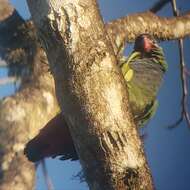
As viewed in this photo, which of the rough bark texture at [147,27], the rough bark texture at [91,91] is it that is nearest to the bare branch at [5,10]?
the rough bark texture at [147,27]

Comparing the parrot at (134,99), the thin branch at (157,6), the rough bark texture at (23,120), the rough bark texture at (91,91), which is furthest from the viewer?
→ the thin branch at (157,6)

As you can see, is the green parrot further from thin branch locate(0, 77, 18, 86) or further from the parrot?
thin branch locate(0, 77, 18, 86)

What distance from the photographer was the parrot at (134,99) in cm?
86

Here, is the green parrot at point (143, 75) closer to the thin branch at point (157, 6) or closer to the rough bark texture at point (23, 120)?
the rough bark texture at point (23, 120)

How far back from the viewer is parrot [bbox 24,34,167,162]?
0.86 metres

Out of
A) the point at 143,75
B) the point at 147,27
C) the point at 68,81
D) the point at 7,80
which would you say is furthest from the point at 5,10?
the point at 68,81

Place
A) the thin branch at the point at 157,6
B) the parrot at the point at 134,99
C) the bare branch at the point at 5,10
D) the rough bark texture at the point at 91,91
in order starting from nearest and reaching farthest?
the rough bark texture at the point at 91,91, the parrot at the point at 134,99, the bare branch at the point at 5,10, the thin branch at the point at 157,6

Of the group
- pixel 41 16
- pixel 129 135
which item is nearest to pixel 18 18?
pixel 41 16

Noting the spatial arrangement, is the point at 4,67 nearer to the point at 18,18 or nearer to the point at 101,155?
the point at 18,18

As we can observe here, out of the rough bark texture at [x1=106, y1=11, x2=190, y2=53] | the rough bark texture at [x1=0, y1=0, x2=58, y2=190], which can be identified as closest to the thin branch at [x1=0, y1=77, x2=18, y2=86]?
the rough bark texture at [x1=0, y1=0, x2=58, y2=190]

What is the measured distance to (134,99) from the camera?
36.1 inches

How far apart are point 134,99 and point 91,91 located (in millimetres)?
269

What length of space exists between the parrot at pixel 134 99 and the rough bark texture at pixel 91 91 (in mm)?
123

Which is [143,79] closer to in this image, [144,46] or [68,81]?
[144,46]
